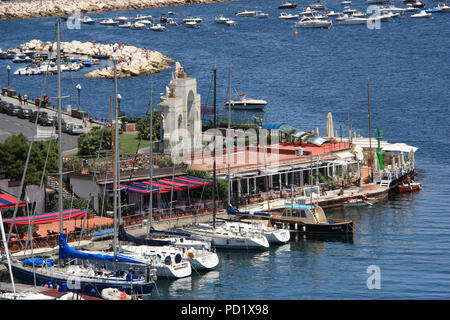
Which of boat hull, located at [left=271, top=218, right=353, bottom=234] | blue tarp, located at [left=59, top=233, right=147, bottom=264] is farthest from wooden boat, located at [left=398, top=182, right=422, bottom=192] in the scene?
blue tarp, located at [left=59, top=233, right=147, bottom=264]

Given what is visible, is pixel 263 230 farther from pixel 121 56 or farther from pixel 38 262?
pixel 121 56

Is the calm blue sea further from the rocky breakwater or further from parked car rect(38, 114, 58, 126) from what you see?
parked car rect(38, 114, 58, 126)

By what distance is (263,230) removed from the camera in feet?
202

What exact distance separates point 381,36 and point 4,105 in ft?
388

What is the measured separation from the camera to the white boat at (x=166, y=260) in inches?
2082

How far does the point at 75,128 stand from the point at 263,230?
89.1 ft

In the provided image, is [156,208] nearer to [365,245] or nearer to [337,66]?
[365,245]

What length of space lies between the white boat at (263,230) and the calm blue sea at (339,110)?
69 centimetres

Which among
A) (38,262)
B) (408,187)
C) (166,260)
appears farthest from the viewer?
(408,187)

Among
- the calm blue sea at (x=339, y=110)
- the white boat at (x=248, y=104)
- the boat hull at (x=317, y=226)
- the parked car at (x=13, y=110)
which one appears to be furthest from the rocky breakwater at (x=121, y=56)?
the boat hull at (x=317, y=226)

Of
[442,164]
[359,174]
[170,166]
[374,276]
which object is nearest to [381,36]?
[442,164]

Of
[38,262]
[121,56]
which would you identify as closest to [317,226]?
[38,262]

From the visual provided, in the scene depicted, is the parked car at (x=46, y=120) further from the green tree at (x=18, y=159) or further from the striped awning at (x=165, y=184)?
the striped awning at (x=165, y=184)

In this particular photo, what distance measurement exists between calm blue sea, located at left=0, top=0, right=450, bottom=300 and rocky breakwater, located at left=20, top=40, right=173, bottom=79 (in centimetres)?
449
